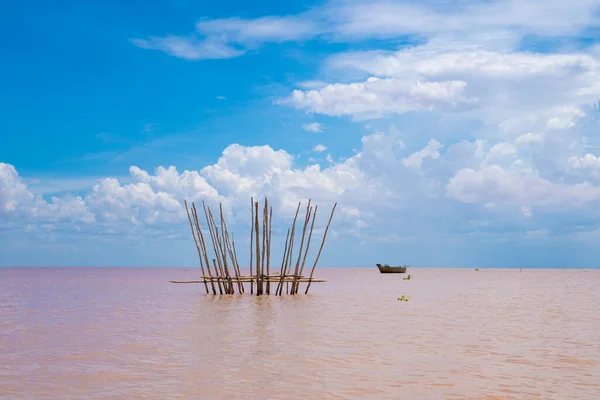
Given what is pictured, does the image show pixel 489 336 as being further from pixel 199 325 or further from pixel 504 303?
pixel 504 303

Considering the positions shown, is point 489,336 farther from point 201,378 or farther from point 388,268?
point 388,268

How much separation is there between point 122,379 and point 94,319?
9.72m

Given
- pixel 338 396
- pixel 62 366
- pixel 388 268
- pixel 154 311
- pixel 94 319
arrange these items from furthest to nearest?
1. pixel 388 268
2. pixel 154 311
3. pixel 94 319
4. pixel 62 366
5. pixel 338 396

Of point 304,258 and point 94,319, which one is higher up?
point 304,258

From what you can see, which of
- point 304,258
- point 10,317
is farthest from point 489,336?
point 10,317

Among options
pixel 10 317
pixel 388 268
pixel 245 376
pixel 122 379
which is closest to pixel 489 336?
pixel 245 376

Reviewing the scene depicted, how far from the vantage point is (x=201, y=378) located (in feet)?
32.5

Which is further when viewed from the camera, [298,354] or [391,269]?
[391,269]

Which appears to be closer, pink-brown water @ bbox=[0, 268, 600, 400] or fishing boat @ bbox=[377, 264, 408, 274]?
pink-brown water @ bbox=[0, 268, 600, 400]

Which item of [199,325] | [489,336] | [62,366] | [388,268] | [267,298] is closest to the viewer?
[62,366]

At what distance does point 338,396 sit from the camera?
347 inches

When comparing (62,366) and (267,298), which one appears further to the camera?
(267,298)

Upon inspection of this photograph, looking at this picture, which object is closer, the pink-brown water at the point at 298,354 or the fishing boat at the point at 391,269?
the pink-brown water at the point at 298,354

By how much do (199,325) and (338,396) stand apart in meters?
8.57
